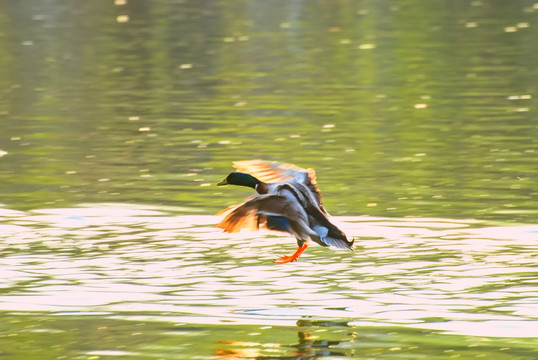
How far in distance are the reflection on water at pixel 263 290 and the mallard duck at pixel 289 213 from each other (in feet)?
1.29

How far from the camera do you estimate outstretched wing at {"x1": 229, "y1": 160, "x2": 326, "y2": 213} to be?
31.9ft

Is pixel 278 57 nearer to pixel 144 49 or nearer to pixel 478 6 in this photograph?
pixel 144 49

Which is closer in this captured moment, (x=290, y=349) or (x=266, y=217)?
(x=290, y=349)

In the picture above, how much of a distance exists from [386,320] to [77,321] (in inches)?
74.2

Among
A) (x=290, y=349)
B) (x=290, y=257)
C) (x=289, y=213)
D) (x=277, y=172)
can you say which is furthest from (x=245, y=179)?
(x=290, y=349)

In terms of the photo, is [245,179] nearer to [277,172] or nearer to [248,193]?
[277,172]

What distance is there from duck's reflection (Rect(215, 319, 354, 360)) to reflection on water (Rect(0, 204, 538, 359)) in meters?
0.01

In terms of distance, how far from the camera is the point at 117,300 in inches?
362

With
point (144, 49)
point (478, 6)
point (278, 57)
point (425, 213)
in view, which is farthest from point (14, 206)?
point (478, 6)

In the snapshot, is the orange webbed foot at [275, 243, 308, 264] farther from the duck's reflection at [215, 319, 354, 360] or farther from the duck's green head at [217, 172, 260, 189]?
the duck's reflection at [215, 319, 354, 360]

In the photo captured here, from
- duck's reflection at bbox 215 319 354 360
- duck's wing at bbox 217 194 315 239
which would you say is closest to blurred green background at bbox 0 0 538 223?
duck's wing at bbox 217 194 315 239

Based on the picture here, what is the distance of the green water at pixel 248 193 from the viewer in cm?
848

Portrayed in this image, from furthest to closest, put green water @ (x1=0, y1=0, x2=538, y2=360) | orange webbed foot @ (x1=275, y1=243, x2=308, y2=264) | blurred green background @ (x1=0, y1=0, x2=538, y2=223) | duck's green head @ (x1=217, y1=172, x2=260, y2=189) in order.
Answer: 1. blurred green background @ (x1=0, y1=0, x2=538, y2=223)
2. duck's green head @ (x1=217, y1=172, x2=260, y2=189)
3. orange webbed foot @ (x1=275, y1=243, x2=308, y2=264)
4. green water @ (x1=0, y1=0, x2=538, y2=360)

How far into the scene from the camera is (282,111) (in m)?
19.5
